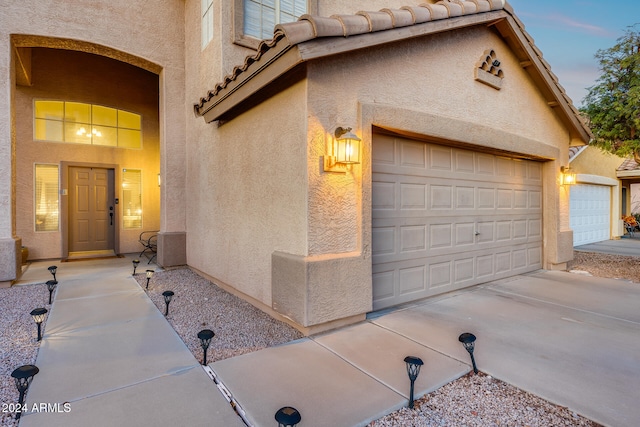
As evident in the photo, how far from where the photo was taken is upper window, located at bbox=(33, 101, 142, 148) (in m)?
8.22

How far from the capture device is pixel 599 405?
242 centimetres

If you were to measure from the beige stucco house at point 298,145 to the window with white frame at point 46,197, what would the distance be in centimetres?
3

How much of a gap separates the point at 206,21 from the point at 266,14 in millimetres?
1234

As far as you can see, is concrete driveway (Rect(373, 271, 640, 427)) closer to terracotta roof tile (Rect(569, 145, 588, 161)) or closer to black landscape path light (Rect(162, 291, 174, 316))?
black landscape path light (Rect(162, 291, 174, 316))

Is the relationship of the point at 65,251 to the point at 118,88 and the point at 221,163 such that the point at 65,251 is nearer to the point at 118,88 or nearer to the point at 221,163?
the point at 118,88

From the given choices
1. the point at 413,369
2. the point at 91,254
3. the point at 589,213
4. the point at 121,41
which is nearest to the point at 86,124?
the point at 121,41

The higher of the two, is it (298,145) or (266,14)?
(266,14)

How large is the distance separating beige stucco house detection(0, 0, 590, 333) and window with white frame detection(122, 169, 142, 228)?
2.0 inches

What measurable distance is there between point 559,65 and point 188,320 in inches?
1591

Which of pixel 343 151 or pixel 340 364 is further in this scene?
pixel 343 151

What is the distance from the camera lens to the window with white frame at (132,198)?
30.3 feet

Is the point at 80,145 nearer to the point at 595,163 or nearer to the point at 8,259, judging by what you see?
the point at 8,259

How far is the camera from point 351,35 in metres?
3.65

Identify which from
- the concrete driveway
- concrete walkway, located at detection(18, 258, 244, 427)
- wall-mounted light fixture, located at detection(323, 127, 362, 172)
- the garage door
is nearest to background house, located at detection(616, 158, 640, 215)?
the garage door
